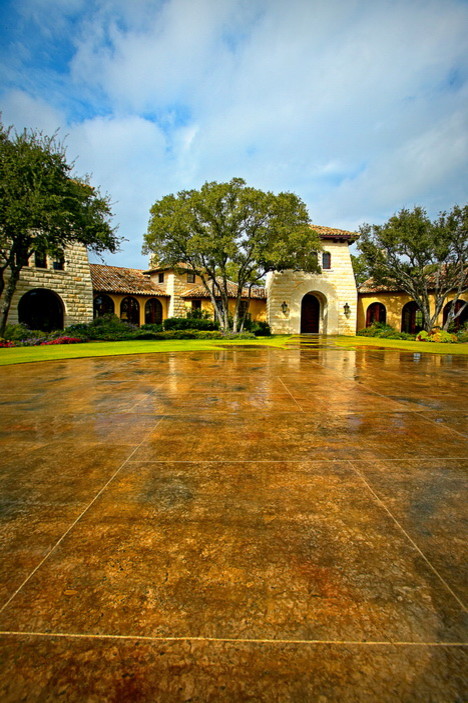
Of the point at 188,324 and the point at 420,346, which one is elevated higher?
the point at 188,324

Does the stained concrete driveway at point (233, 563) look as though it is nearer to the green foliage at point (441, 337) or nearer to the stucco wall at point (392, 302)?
the green foliage at point (441, 337)

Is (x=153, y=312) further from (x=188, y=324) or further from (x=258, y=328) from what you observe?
(x=258, y=328)

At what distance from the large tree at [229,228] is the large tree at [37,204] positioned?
406 cm

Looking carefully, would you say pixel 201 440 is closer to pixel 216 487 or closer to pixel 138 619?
pixel 216 487

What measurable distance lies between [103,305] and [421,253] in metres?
24.1

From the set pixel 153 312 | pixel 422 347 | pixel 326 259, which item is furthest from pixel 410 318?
pixel 153 312

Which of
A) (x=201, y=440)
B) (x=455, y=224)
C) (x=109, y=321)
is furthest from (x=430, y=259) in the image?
(x=201, y=440)

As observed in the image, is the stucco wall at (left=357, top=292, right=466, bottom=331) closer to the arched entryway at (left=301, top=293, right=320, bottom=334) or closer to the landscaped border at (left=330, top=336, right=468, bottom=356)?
the arched entryway at (left=301, top=293, right=320, bottom=334)

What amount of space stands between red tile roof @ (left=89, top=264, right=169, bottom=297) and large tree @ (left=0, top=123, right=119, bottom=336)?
32.1ft

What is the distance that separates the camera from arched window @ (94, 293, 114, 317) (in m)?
27.2

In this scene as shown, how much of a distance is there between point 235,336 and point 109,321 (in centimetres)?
853

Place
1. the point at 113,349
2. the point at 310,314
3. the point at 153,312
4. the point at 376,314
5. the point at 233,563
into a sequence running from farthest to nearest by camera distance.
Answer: the point at 153,312
the point at 310,314
the point at 376,314
the point at 113,349
the point at 233,563

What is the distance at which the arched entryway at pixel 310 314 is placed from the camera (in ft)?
94.9

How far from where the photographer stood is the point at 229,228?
797 inches
